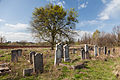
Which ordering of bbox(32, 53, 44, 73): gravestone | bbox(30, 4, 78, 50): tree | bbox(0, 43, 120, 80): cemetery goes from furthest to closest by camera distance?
bbox(30, 4, 78, 50): tree
bbox(32, 53, 44, 73): gravestone
bbox(0, 43, 120, 80): cemetery

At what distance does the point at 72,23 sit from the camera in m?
18.8

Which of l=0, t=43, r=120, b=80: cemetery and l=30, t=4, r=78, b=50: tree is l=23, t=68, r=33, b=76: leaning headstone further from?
l=30, t=4, r=78, b=50: tree

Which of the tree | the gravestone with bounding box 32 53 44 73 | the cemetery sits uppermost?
the tree

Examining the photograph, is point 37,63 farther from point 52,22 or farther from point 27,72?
point 52,22

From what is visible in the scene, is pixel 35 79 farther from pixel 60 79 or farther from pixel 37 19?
pixel 37 19

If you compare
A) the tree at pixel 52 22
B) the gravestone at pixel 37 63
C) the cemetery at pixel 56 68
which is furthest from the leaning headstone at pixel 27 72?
the tree at pixel 52 22

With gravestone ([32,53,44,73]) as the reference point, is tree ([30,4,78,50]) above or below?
above

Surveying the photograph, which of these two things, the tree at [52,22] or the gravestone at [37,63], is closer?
the gravestone at [37,63]

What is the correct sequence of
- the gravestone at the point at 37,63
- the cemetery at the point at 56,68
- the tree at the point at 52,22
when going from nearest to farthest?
the cemetery at the point at 56,68 → the gravestone at the point at 37,63 → the tree at the point at 52,22

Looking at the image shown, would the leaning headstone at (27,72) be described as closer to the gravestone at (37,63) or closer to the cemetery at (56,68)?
the cemetery at (56,68)

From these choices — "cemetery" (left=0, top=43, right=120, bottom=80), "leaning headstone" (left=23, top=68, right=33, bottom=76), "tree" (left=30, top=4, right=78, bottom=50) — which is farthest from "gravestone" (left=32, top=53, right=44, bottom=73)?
"tree" (left=30, top=4, right=78, bottom=50)

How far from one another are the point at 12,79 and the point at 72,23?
17211 mm

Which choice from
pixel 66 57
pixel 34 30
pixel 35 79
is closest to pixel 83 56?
pixel 66 57

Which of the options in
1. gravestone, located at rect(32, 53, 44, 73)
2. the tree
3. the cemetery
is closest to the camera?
the cemetery
